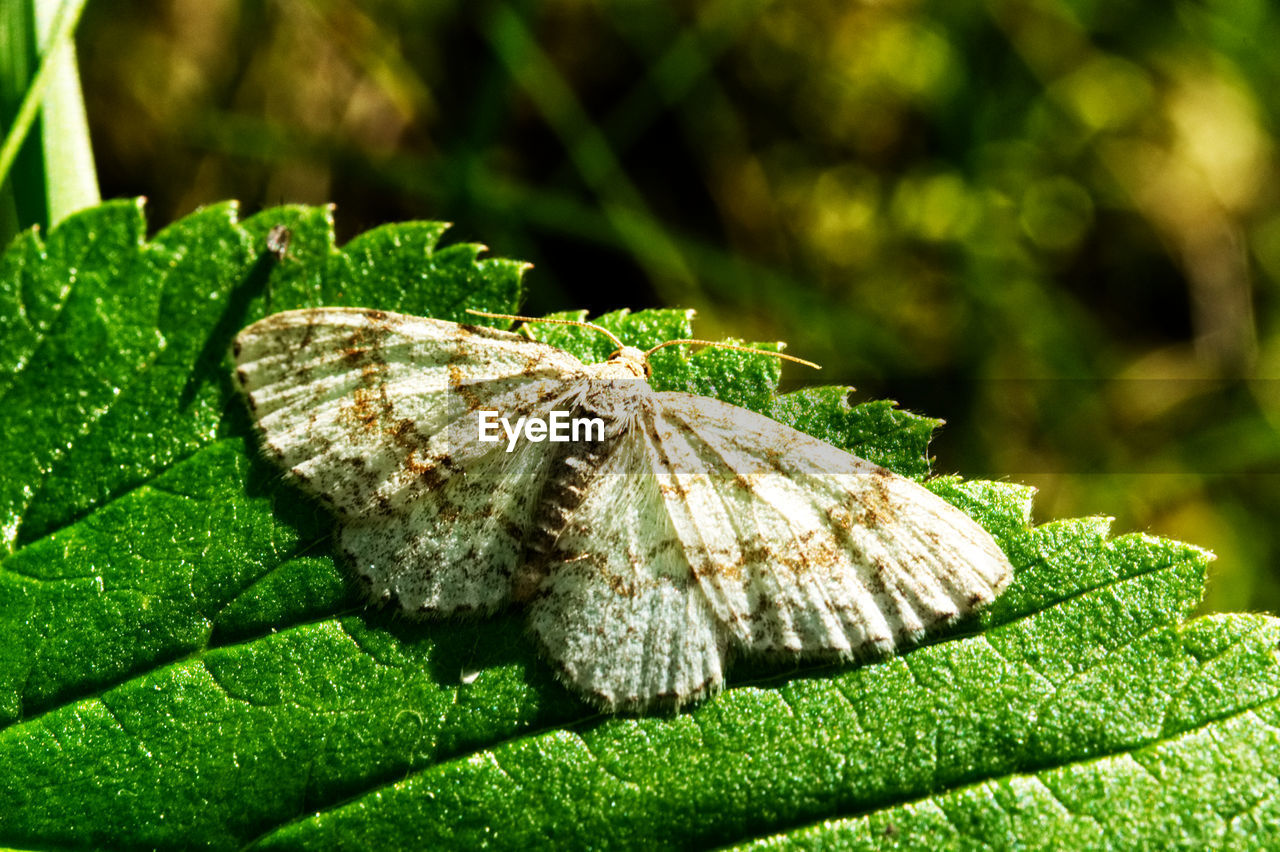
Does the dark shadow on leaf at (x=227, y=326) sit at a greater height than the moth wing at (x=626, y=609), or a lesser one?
greater

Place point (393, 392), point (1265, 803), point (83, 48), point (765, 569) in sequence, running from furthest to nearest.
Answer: point (83, 48), point (393, 392), point (765, 569), point (1265, 803)

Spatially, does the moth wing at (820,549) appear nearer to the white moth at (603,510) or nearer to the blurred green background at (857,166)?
the white moth at (603,510)

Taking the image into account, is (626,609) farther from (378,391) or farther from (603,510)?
(378,391)

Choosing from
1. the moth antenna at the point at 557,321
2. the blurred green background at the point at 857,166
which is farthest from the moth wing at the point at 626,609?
the blurred green background at the point at 857,166

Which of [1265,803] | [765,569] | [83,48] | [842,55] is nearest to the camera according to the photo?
[1265,803]

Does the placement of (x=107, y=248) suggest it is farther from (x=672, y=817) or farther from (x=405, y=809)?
(x=672, y=817)

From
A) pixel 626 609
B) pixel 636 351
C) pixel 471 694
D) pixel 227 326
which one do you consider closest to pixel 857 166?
pixel 636 351

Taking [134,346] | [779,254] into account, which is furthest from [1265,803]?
[134,346]
